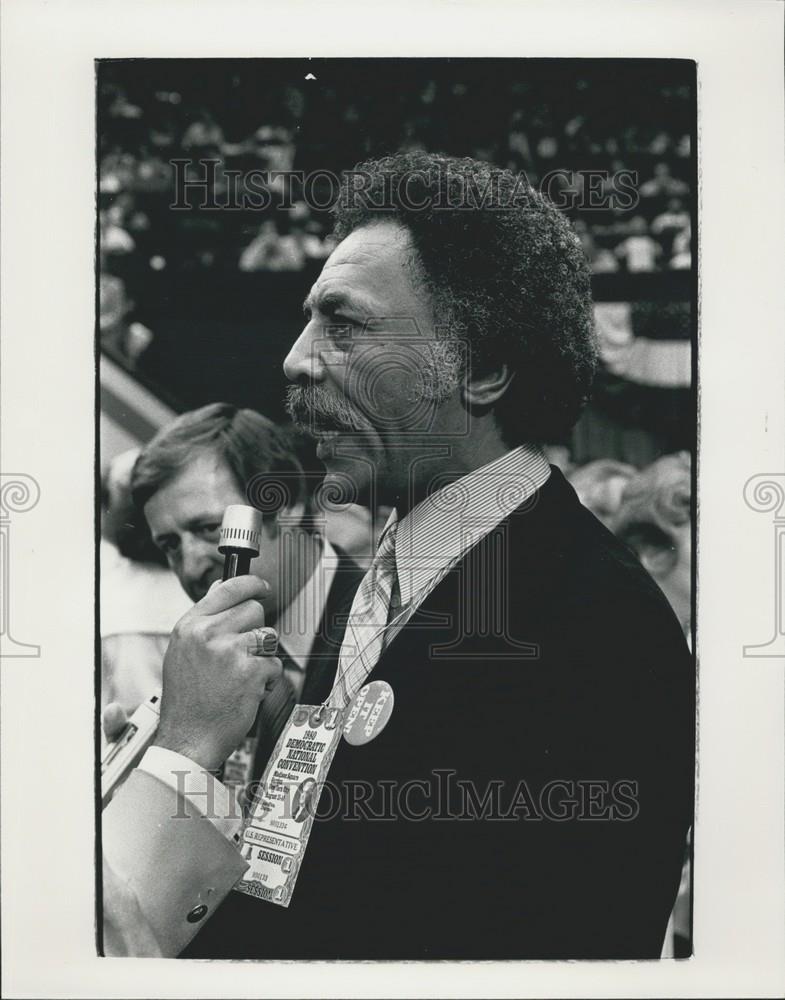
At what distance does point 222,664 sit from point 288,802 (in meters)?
0.41

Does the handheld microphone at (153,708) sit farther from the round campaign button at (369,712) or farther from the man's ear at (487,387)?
the man's ear at (487,387)

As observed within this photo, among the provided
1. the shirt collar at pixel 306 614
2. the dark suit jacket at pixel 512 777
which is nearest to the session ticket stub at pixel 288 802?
the dark suit jacket at pixel 512 777

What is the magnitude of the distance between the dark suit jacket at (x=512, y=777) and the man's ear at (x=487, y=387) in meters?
0.28

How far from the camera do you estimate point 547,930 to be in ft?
9.21

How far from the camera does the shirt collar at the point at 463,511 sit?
2.80 m

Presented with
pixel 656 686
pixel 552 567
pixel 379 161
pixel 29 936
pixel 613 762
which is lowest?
pixel 29 936

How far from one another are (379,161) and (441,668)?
1.37 m

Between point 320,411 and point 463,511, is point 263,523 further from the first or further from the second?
point 463,511

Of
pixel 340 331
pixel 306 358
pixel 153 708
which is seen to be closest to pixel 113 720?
pixel 153 708

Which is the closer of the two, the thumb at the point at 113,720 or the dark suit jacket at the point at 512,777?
the dark suit jacket at the point at 512,777

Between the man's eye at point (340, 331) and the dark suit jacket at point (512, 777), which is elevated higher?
the man's eye at point (340, 331)

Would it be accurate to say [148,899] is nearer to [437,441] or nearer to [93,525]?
[93,525]

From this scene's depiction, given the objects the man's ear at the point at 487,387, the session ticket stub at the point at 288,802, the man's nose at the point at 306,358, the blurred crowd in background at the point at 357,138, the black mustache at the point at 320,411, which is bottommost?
the session ticket stub at the point at 288,802

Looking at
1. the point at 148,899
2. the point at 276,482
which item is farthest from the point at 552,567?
the point at 148,899
